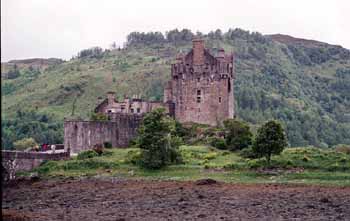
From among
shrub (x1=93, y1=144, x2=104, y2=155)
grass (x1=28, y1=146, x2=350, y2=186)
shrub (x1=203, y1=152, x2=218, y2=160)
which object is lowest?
grass (x1=28, y1=146, x2=350, y2=186)

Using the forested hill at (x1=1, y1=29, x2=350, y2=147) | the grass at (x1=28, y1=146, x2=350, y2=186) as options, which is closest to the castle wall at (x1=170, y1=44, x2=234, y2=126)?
the grass at (x1=28, y1=146, x2=350, y2=186)

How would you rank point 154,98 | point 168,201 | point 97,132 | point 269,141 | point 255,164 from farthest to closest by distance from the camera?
point 154,98 < point 97,132 < point 255,164 < point 269,141 < point 168,201

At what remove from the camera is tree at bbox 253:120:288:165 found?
54.7 metres

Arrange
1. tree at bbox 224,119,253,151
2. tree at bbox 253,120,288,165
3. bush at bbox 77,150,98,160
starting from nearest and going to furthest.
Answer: tree at bbox 253,120,288,165 → bush at bbox 77,150,98,160 → tree at bbox 224,119,253,151

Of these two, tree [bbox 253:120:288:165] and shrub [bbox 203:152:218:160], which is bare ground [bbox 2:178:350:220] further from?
shrub [bbox 203:152:218:160]

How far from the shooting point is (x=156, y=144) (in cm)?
5750

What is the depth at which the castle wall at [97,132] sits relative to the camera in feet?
225

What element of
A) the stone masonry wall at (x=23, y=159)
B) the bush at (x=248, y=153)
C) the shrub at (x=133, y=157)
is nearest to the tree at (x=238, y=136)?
the bush at (x=248, y=153)

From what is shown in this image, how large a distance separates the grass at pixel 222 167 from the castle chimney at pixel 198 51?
14120 millimetres

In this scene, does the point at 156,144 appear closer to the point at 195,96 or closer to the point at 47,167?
the point at 47,167

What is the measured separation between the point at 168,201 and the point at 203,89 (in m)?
33.9

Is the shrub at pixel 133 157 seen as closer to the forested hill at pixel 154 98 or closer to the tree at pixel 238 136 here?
the tree at pixel 238 136

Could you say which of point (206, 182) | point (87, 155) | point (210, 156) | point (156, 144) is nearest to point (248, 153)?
point (210, 156)

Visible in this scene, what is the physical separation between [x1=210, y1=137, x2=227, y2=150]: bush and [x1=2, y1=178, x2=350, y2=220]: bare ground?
1434cm
